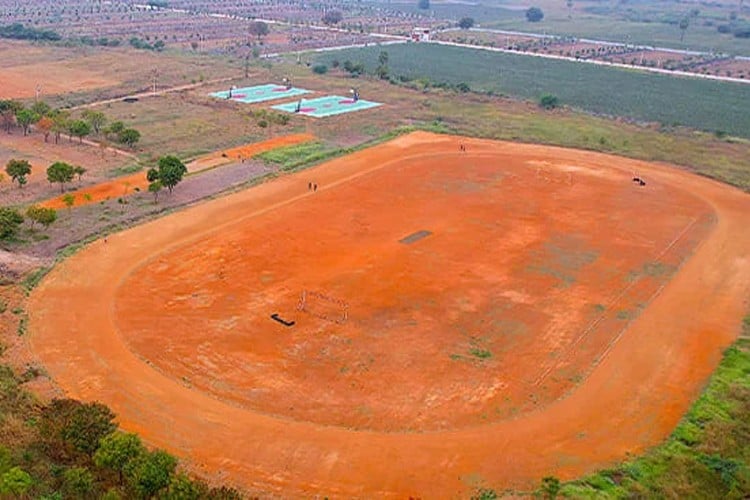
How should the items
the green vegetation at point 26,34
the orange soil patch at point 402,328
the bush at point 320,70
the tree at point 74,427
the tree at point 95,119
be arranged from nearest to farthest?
the tree at point 74,427
the orange soil patch at point 402,328
the tree at point 95,119
the bush at point 320,70
the green vegetation at point 26,34

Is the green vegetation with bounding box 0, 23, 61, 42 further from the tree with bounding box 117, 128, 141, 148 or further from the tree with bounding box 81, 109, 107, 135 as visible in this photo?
the tree with bounding box 117, 128, 141, 148

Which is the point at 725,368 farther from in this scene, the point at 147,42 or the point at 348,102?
the point at 147,42

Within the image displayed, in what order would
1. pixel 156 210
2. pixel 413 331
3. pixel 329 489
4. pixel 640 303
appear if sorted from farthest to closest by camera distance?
pixel 156 210 < pixel 640 303 < pixel 413 331 < pixel 329 489

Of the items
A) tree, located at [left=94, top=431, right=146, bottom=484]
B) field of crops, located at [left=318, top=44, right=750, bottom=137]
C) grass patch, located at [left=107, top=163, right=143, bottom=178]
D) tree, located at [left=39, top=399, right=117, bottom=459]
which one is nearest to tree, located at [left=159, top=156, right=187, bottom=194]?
grass patch, located at [left=107, top=163, right=143, bottom=178]

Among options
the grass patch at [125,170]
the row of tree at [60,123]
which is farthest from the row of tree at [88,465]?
the row of tree at [60,123]

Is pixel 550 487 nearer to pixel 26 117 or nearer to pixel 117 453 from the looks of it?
pixel 117 453

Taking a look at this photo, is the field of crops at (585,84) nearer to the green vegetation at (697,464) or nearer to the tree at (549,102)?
the tree at (549,102)

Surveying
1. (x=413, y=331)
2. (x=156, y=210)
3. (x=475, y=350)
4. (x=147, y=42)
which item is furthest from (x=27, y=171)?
(x=147, y=42)
